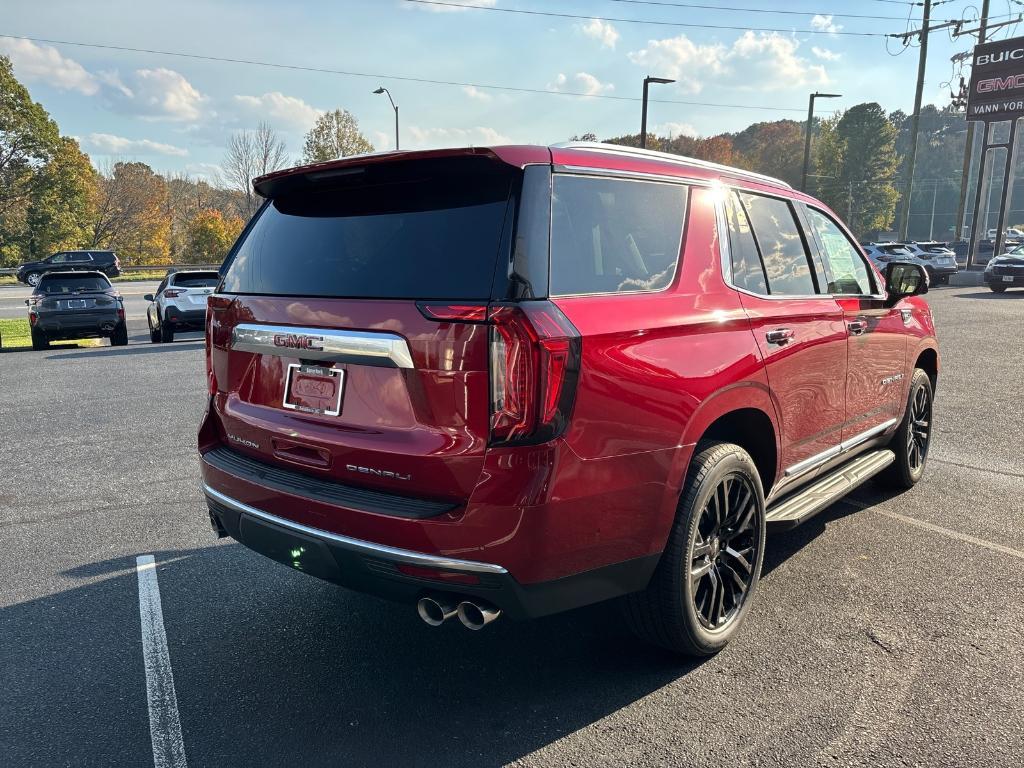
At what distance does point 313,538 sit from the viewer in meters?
2.54

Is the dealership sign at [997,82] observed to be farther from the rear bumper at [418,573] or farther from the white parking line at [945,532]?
the rear bumper at [418,573]

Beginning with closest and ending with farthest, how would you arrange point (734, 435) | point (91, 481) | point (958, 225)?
point (734, 435) → point (91, 481) → point (958, 225)

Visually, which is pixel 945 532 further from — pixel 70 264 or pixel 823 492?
pixel 70 264

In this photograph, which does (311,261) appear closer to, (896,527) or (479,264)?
(479,264)

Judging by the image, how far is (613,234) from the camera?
106 inches

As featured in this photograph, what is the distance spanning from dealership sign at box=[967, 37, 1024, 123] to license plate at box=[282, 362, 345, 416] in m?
38.2

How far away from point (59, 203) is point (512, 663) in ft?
160

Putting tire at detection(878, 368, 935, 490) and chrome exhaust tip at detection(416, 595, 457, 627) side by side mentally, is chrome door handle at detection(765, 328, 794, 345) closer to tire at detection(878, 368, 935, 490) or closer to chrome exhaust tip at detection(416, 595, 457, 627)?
chrome exhaust tip at detection(416, 595, 457, 627)

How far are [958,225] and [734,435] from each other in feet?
150

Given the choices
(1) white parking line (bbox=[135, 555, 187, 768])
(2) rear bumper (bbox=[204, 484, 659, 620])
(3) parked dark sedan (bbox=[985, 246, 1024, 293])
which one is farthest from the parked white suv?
(3) parked dark sedan (bbox=[985, 246, 1024, 293])

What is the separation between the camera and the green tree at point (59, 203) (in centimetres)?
4159

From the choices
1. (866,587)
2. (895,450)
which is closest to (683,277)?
(866,587)

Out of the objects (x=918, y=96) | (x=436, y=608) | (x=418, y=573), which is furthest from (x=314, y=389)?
(x=918, y=96)

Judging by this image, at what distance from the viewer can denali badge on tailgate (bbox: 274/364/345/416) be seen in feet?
8.46
